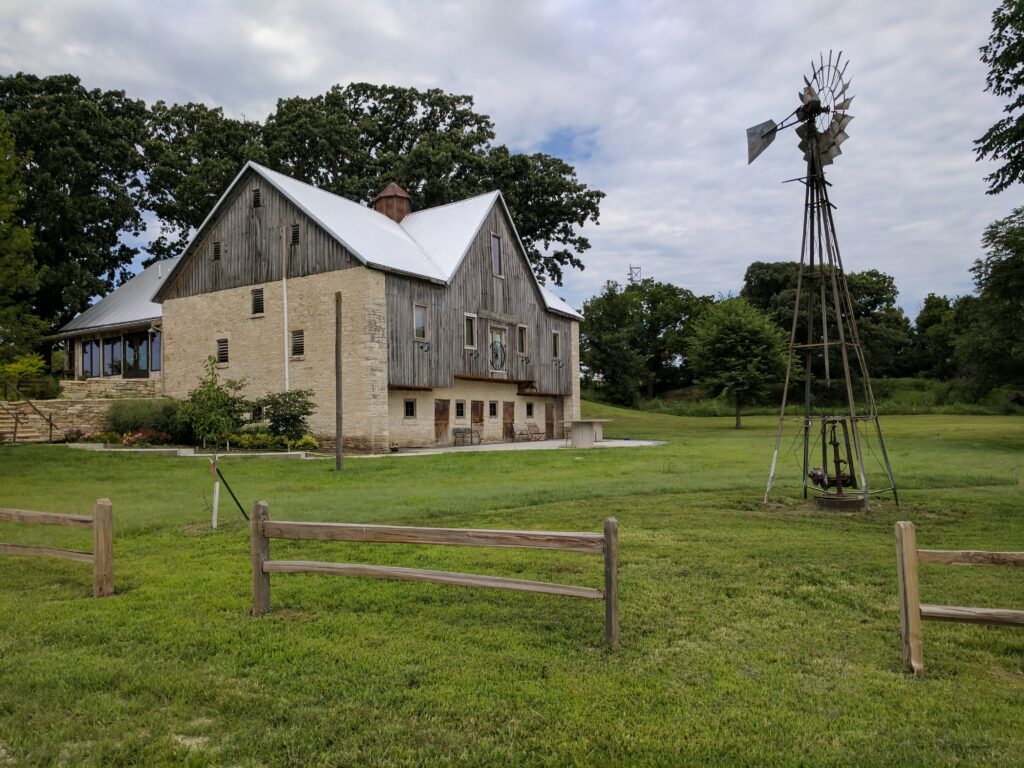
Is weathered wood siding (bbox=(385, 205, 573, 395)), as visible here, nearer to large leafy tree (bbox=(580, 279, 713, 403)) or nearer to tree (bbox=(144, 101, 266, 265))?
tree (bbox=(144, 101, 266, 265))

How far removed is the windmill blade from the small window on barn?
2010cm

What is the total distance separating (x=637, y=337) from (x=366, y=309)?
1927 inches

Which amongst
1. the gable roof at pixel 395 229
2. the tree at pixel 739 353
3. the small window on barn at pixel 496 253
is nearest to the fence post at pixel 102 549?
the gable roof at pixel 395 229

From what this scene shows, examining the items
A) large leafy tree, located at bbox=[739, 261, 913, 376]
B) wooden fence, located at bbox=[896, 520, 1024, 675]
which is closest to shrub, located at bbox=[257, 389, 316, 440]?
wooden fence, located at bbox=[896, 520, 1024, 675]

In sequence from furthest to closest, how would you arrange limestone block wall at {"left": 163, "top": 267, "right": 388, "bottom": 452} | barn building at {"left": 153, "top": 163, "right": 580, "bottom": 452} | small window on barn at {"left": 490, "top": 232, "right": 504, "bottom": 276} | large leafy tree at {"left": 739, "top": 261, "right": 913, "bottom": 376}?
large leafy tree at {"left": 739, "top": 261, "right": 913, "bottom": 376} → small window on barn at {"left": 490, "top": 232, "right": 504, "bottom": 276} → barn building at {"left": 153, "top": 163, "right": 580, "bottom": 452} → limestone block wall at {"left": 163, "top": 267, "right": 388, "bottom": 452}

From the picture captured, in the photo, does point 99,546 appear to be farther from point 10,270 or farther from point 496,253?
point 496,253

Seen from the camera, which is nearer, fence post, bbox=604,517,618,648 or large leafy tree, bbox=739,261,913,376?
fence post, bbox=604,517,618,648

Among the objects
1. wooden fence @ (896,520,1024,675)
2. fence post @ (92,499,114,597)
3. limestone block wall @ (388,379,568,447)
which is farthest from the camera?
limestone block wall @ (388,379,568,447)

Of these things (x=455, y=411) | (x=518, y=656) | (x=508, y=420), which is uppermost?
(x=455, y=411)

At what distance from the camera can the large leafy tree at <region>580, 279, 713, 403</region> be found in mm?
64375

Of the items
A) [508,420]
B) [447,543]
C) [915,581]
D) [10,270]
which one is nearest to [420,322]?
[508,420]

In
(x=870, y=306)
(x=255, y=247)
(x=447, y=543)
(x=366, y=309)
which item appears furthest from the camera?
(x=870, y=306)

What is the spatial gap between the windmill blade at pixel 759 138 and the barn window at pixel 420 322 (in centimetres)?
1689

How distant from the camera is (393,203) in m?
35.5
